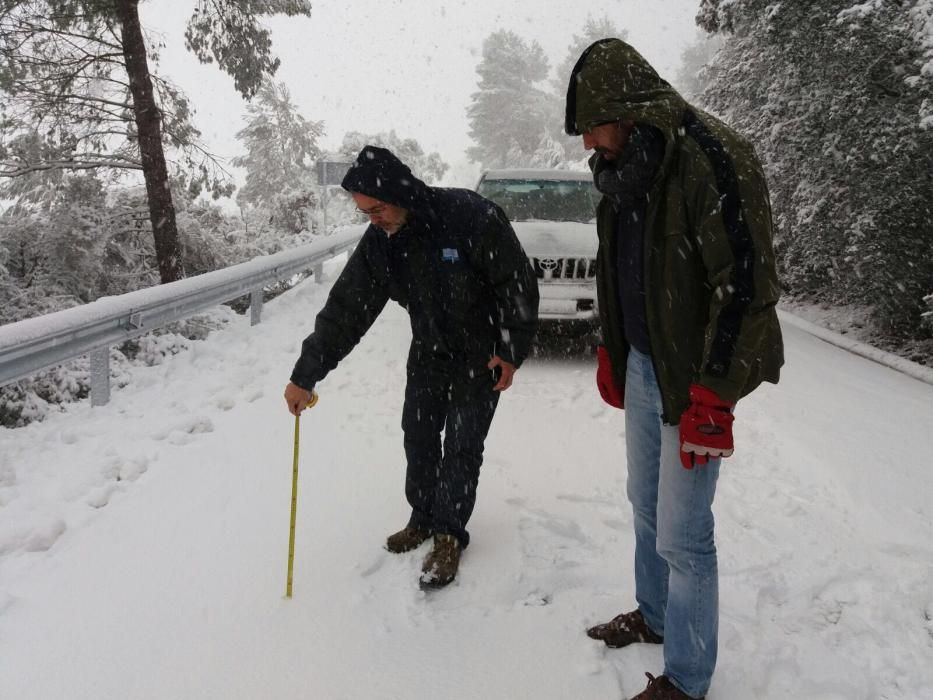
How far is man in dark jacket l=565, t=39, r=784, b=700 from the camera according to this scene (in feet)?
6.42

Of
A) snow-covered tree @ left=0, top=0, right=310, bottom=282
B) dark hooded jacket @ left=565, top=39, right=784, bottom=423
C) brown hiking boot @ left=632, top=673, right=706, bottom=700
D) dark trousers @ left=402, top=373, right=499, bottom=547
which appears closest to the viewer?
dark hooded jacket @ left=565, top=39, right=784, bottom=423

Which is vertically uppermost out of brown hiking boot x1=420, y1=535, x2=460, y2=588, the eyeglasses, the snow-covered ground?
the eyeglasses

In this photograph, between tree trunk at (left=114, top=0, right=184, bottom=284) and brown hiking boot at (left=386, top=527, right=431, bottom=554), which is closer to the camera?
brown hiking boot at (left=386, top=527, right=431, bottom=554)

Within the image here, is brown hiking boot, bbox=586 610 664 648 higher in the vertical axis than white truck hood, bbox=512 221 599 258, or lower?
lower

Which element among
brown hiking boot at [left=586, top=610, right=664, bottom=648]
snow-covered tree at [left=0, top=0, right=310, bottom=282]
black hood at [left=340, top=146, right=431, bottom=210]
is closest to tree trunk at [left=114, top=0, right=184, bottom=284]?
snow-covered tree at [left=0, top=0, right=310, bottom=282]

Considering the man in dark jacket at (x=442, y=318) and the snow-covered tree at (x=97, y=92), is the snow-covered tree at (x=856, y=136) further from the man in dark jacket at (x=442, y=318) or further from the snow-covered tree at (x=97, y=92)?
the snow-covered tree at (x=97, y=92)

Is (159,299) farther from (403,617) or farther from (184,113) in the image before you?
(184,113)

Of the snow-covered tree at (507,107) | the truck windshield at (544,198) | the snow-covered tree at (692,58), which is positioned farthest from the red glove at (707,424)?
the snow-covered tree at (692,58)

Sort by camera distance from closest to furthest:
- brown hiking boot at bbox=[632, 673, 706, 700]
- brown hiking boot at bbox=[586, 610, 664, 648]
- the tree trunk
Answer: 1. brown hiking boot at bbox=[632, 673, 706, 700]
2. brown hiking boot at bbox=[586, 610, 664, 648]
3. the tree trunk

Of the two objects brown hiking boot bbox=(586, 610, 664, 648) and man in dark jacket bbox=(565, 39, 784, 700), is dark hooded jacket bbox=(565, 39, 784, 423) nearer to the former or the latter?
man in dark jacket bbox=(565, 39, 784, 700)

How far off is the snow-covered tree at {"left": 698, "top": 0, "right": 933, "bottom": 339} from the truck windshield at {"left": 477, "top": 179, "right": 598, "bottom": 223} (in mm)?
3645

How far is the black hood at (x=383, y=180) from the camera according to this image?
290 cm

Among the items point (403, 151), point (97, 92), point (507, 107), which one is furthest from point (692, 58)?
point (97, 92)

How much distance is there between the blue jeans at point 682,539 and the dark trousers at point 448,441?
3.23ft
